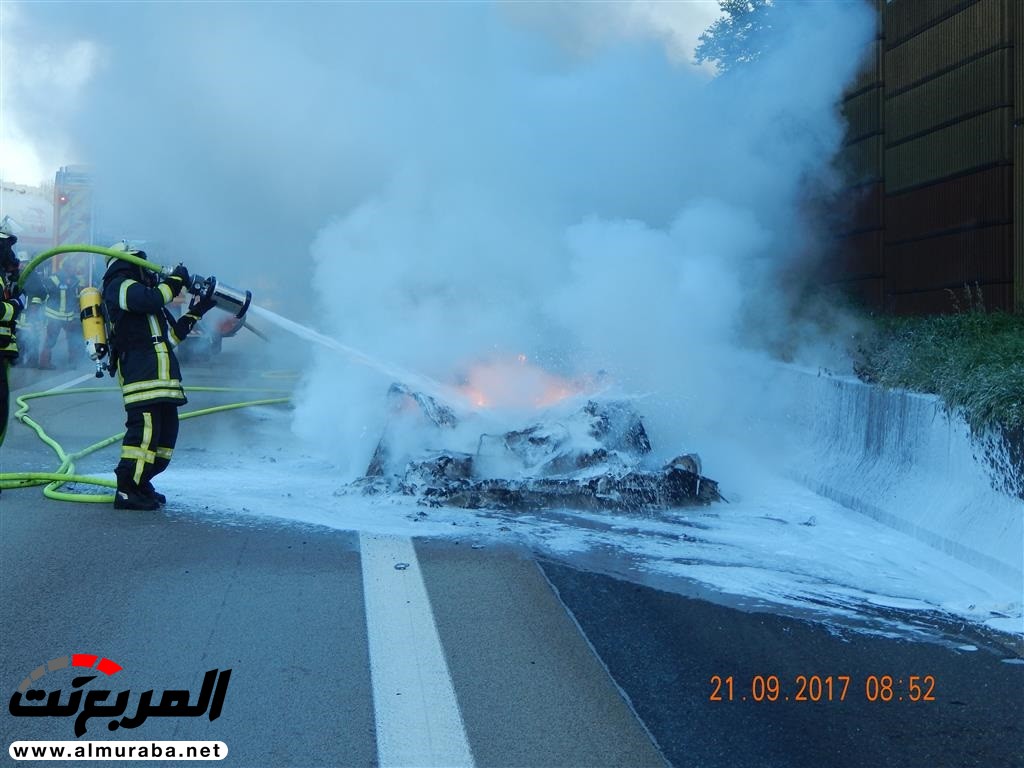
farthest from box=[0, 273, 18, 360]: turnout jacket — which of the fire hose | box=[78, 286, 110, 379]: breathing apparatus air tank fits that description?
box=[78, 286, 110, 379]: breathing apparatus air tank

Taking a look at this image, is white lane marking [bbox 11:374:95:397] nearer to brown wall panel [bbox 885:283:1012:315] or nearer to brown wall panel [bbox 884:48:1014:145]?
brown wall panel [bbox 885:283:1012:315]

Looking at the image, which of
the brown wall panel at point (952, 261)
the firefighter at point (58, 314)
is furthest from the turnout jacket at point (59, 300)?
the brown wall panel at point (952, 261)

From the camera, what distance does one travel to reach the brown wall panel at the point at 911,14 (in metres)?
9.10

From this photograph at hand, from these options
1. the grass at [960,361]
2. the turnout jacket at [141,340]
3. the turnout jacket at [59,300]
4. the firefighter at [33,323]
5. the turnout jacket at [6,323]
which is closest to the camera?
the grass at [960,361]

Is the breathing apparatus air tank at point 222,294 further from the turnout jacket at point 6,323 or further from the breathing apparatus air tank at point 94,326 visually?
the turnout jacket at point 6,323

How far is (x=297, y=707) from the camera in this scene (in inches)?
149

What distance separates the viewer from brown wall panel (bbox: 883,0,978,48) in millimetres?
9098

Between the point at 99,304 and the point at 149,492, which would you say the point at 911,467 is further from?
the point at 99,304

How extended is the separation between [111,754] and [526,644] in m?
1.66

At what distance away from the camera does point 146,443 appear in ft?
22.7

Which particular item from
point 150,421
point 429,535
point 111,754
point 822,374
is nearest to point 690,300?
point 822,374

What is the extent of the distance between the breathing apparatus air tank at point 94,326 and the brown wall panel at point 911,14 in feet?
23.3

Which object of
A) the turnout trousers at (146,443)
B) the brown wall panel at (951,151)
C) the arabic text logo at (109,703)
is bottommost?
the arabic text logo at (109,703)

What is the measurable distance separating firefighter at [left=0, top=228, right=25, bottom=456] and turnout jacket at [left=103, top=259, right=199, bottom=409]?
893 millimetres
